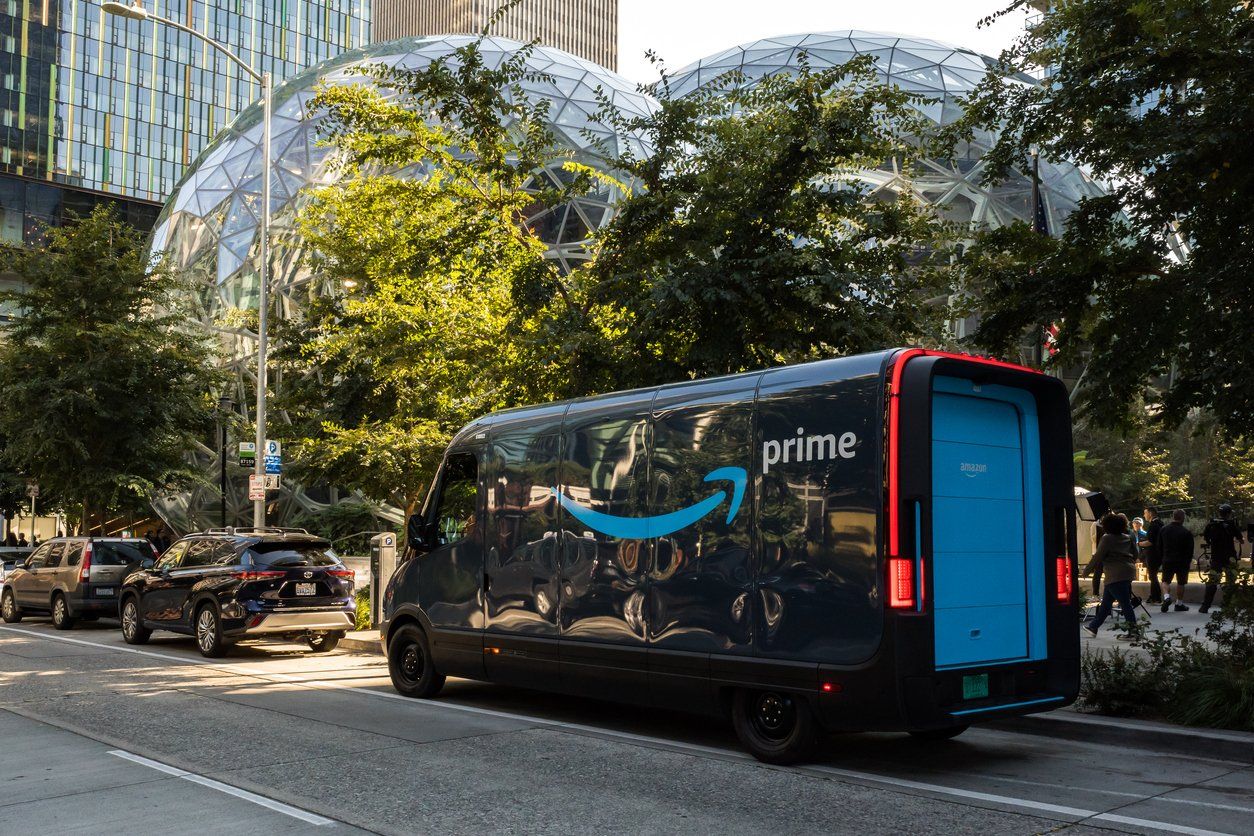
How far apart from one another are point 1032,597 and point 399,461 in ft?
51.2

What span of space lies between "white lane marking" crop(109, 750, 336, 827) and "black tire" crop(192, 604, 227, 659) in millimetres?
7680

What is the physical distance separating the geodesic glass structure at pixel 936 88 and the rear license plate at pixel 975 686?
25284 mm

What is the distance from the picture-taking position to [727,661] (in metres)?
8.39

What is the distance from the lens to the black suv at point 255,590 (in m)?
15.8

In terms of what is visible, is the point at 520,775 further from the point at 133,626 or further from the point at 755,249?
the point at 133,626

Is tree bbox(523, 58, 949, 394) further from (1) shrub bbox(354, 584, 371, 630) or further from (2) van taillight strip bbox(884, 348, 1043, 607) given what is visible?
(1) shrub bbox(354, 584, 371, 630)

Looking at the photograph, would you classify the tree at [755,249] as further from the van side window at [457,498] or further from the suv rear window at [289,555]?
the suv rear window at [289,555]

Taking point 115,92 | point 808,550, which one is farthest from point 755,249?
point 115,92

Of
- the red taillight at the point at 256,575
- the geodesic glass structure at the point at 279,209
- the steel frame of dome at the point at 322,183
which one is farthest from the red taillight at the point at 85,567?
the steel frame of dome at the point at 322,183

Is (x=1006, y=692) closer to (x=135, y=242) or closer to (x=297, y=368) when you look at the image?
(x=297, y=368)

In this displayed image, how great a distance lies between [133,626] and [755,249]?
483 inches

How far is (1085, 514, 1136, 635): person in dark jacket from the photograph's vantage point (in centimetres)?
1539

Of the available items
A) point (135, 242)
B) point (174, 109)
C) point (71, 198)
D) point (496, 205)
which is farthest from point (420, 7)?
point (496, 205)

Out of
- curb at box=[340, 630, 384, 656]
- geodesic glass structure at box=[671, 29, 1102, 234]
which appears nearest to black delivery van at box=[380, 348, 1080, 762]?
curb at box=[340, 630, 384, 656]
